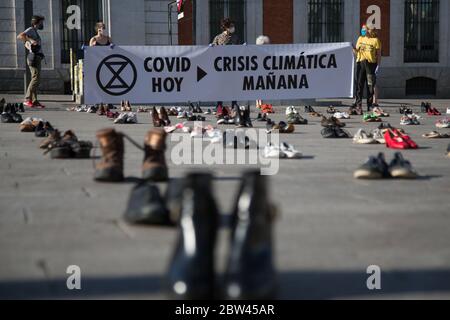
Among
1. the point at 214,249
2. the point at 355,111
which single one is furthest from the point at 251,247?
the point at 355,111

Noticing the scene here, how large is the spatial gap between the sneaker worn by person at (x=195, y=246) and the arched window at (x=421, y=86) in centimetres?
2767

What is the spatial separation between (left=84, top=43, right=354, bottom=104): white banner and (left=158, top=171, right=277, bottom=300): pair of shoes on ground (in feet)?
43.0

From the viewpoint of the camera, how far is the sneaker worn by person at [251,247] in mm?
3180

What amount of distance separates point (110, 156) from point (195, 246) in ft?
12.7

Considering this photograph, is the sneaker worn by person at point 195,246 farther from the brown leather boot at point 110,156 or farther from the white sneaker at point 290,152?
the white sneaker at point 290,152

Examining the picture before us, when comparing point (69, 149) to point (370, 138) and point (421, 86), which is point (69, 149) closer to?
point (370, 138)

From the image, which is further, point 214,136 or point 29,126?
point 29,126

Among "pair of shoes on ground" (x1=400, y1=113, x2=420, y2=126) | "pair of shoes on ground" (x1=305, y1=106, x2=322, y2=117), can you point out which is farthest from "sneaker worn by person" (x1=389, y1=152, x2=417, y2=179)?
"pair of shoes on ground" (x1=305, y1=106, x2=322, y2=117)

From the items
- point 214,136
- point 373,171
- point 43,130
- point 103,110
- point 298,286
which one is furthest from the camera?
point 103,110

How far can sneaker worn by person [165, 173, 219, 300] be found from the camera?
3.24 meters

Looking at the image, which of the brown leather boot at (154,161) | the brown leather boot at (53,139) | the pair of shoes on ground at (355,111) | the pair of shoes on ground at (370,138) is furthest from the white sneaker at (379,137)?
the pair of shoes on ground at (355,111)

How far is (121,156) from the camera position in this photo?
23.0 feet

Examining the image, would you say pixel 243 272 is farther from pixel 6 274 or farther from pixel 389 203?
pixel 389 203

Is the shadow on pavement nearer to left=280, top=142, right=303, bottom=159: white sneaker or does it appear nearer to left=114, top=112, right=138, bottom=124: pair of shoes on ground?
left=280, top=142, right=303, bottom=159: white sneaker
